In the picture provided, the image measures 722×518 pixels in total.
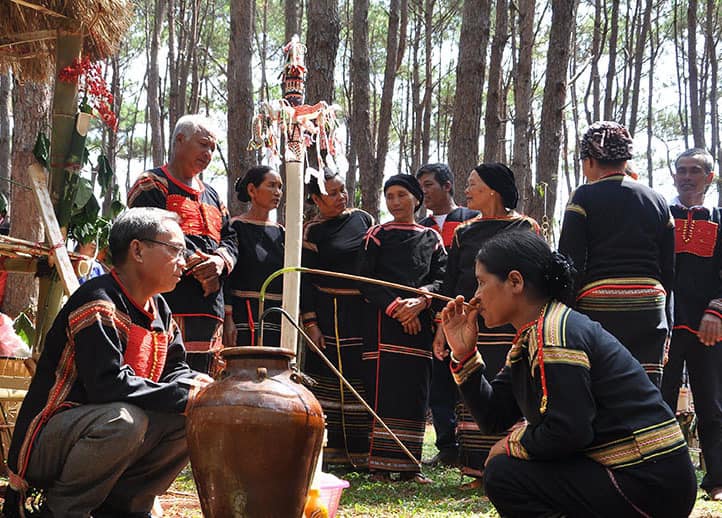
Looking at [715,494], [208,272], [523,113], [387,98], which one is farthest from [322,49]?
[387,98]

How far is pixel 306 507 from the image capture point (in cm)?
337

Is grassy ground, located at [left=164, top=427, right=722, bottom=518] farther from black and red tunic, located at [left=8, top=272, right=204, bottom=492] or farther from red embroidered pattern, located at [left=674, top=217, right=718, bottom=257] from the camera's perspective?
red embroidered pattern, located at [left=674, top=217, right=718, bottom=257]

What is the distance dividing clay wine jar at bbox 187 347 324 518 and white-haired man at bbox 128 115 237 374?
1.88 metres

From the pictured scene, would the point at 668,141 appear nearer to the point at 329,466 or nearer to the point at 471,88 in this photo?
the point at 471,88

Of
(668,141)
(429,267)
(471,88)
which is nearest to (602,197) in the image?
(429,267)

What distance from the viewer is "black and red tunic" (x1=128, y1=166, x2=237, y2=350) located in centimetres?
484

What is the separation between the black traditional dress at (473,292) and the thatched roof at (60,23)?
2.48 m

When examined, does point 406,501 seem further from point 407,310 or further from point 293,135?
point 293,135

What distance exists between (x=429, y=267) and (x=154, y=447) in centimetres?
270

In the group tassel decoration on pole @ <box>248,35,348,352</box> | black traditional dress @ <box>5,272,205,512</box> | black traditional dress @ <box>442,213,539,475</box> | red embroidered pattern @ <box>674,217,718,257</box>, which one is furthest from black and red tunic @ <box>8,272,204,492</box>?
red embroidered pattern @ <box>674,217,718,257</box>

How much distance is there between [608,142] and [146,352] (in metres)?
2.64

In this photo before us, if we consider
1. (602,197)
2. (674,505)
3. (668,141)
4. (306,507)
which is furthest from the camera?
(668,141)

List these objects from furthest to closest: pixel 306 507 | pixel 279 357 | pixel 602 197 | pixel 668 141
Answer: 1. pixel 668 141
2. pixel 602 197
3. pixel 306 507
4. pixel 279 357

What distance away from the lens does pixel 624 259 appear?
4.40 m
